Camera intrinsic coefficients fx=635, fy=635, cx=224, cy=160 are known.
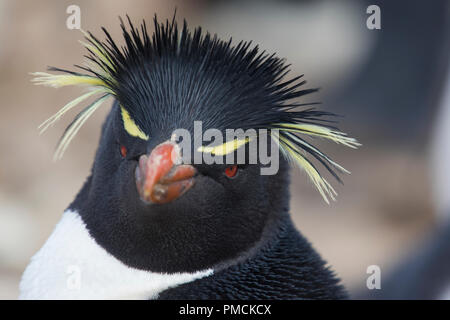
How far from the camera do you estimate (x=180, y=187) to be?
171 cm

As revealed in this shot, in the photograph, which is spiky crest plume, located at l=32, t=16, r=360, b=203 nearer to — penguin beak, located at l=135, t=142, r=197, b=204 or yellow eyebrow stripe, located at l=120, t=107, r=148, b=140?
yellow eyebrow stripe, located at l=120, t=107, r=148, b=140

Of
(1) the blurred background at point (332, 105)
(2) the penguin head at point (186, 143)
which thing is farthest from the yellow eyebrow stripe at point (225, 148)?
(1) the blurred background at point (332, 105)

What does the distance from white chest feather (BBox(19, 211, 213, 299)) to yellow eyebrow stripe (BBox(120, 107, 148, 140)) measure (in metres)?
0.39

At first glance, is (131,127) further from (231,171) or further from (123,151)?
(231,171)

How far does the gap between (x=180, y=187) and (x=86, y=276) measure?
45cm

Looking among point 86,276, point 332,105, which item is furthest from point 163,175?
point 332,105

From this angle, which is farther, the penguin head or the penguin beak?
the penguin head

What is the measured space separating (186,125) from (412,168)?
425 centimetres

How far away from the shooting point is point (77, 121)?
199 centimetres

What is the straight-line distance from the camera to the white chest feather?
1881 mm

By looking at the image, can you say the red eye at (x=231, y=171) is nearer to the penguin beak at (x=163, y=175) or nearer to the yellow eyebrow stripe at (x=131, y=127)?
→ the penguin beak at (x=163, y=175)

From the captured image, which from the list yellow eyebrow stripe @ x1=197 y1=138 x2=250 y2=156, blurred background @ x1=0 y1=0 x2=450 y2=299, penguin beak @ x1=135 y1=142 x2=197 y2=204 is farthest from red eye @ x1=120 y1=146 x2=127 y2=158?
blurred background @ x1=0 y1=0 x2=450 y2=299
